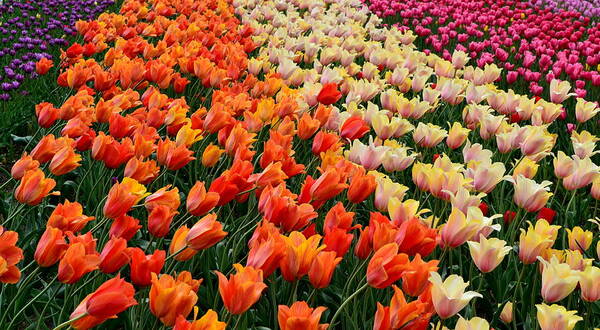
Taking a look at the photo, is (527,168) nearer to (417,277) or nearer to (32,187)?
(417,277)

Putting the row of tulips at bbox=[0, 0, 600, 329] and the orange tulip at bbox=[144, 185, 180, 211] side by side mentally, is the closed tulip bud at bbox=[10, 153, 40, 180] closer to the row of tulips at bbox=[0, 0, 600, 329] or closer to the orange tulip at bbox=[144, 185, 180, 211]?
the row of tulips at bbox=[0, 0, 600, 329]

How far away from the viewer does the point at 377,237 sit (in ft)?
5.60

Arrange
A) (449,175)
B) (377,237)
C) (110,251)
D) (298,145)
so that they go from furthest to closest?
(298,145) → (449,175) → (377,237) → (110,251)

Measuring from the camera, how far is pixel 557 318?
146 centimetres

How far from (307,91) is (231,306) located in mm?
2280

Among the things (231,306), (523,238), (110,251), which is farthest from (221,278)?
(523,238)

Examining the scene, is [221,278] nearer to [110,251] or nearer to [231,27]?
[110,251]

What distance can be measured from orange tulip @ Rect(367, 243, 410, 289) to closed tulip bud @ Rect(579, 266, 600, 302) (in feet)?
1.72

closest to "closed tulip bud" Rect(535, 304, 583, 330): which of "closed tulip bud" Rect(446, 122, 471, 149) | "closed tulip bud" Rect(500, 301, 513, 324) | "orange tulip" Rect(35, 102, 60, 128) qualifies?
"closed tulip bud" Rect(500, 301, 513, 324)

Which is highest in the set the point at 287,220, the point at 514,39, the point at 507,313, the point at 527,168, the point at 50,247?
the point at 50,247

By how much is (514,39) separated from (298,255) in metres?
6.39

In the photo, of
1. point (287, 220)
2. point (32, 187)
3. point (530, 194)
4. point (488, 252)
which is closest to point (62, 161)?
point (32, 187)

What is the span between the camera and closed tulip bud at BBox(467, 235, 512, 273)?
1.75 meters

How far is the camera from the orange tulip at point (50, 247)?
154 cm
